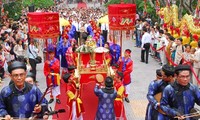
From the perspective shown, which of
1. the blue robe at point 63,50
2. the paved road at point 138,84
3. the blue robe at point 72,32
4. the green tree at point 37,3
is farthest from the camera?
the green tree at point 37,3

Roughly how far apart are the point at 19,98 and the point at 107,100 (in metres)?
2.73

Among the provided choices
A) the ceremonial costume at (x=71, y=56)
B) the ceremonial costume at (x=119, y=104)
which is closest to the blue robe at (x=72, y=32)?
the ceremonial costume at (x=71, y=56)

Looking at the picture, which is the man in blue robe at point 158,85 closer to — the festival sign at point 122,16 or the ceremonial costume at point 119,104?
the ceremonial costume at point 119,104

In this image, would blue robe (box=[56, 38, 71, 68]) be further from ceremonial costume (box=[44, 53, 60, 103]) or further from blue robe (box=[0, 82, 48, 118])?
blue robe (box=[0, 82, 48, 118])

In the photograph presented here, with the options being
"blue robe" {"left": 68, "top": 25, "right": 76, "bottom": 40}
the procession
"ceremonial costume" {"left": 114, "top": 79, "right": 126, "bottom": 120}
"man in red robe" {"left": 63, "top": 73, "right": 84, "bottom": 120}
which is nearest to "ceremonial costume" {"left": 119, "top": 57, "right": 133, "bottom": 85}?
the procession

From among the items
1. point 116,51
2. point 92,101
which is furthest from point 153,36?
point 92,101

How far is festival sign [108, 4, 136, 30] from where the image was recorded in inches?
432

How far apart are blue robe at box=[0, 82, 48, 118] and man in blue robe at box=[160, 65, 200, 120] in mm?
1662

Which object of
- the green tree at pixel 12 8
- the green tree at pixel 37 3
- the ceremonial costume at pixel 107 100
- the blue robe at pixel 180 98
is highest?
the green tree at pixel 37 3

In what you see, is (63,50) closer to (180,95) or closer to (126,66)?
(126,66)

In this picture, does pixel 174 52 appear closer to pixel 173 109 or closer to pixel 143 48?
pixel 143 48

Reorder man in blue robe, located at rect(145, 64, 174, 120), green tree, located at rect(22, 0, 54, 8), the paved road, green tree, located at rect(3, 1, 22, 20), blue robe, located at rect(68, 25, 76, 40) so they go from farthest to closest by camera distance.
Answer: green tree, located at rect(22, 0, 54, 8) < green tree, located at rect(3, 1, 22, 20) < blue robe, located at rect(68, 25, 76, 40) < the paved road < man in blue robe, located at rect(145, 64, 174, 120)

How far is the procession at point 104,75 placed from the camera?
4.89 metres

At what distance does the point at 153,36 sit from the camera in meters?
16.4
